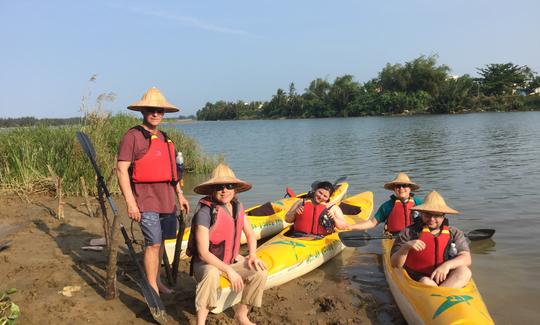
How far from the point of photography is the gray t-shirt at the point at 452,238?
13.2 ft

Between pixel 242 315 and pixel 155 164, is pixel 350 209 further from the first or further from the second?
pixel 155 164

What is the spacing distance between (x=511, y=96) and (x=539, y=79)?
24.5ft

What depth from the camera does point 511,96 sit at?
5388cm

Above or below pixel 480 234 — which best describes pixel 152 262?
above

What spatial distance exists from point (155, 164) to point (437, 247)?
2.73m

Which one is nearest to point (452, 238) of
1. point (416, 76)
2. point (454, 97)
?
point (454, 97)

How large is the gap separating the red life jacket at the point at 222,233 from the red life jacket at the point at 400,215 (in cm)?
277

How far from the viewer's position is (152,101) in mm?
3805

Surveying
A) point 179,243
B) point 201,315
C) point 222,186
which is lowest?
point 201,315

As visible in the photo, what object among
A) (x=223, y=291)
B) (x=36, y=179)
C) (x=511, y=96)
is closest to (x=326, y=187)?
(x=223, y=291)

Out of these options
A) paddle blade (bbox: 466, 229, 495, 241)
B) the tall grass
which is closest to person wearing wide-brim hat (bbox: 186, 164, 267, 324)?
paddle blade (bbox: 466, 229, 495, 241)

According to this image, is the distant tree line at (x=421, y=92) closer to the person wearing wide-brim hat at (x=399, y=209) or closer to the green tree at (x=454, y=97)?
the green tree at (x=454, y=97)

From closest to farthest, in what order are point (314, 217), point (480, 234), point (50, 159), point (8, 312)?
point (8, 312) → point (314, 217) → point (480, 234) → point (50, 159)

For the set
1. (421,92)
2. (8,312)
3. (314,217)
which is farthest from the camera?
(421,92)
